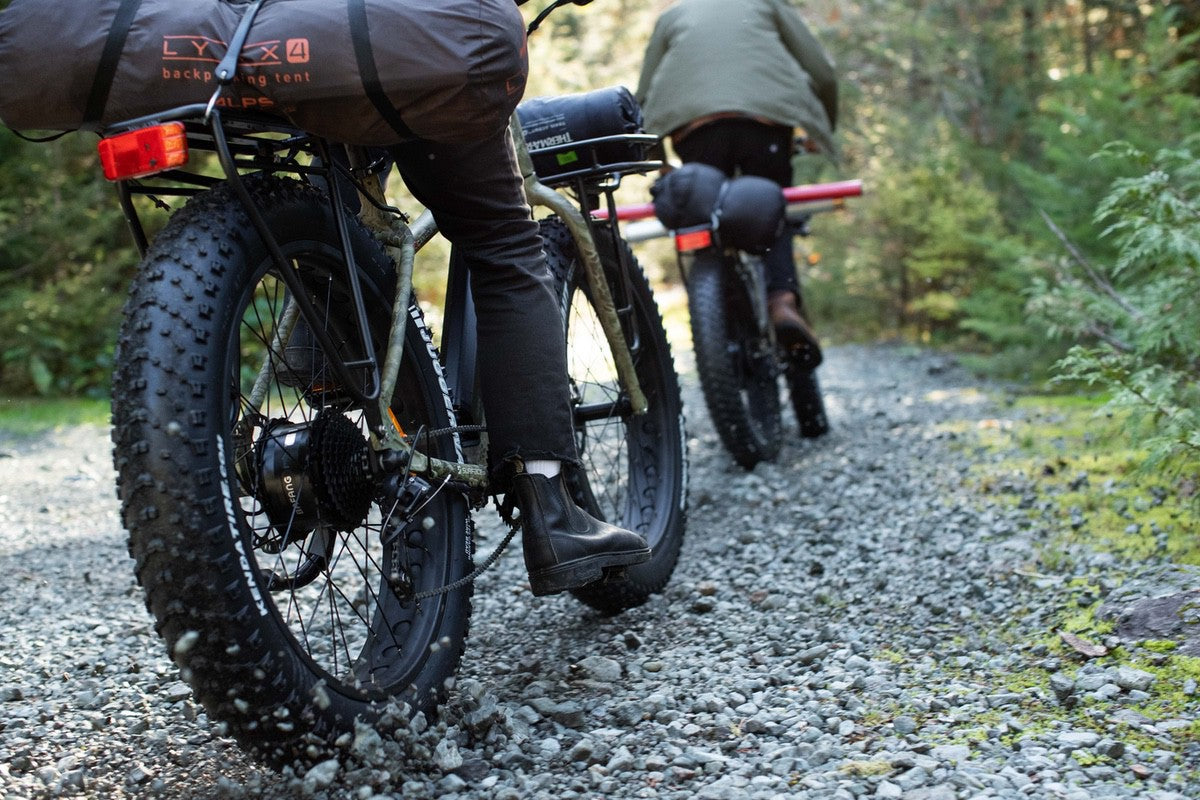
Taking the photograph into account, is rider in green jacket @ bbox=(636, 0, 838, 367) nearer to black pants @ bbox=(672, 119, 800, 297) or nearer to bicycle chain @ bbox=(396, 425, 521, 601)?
black pants @ bbox=(672, 119, 800, 297)

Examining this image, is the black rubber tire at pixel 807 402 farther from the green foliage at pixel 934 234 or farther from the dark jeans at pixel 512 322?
the dark jeans at pixel 512 322

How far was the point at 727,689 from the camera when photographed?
254 cm

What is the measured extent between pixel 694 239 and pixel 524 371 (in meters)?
2.67

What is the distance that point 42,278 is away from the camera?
8.77 meters

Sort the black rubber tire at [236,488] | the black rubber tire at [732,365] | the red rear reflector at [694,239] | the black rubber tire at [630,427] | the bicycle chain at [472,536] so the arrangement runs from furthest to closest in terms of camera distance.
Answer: the red rear reflector at [694,239] → the black rubber tire at [732,365] → the black rubber tire at [630,427] → the bicycle chain at [472,536] → the black rubber tire at [236,488]

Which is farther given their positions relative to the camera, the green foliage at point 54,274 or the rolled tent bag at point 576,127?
the green foliage at point 54,274

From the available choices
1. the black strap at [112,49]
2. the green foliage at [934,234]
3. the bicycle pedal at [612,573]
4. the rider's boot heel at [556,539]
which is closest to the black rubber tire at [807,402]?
the green foliage at [934,234]

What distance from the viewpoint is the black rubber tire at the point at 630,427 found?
3064 mm

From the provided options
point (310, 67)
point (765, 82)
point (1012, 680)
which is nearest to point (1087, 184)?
point (765, 82)

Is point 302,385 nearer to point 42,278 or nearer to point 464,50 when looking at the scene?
point 464,50

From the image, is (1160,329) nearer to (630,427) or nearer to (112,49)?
(630,427)

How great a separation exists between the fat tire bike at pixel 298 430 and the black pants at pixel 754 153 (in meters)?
2.57

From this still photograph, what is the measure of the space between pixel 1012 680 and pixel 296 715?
4.98 feet

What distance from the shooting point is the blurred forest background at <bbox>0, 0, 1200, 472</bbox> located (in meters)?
6.47
